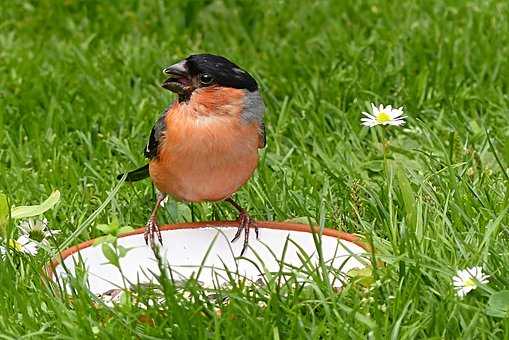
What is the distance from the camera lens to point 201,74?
12.5 feet

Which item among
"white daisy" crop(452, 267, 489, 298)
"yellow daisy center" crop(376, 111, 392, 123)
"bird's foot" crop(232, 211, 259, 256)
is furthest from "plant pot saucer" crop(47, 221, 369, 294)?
"yellow daisy center" crop(376, 111, 392, 123)

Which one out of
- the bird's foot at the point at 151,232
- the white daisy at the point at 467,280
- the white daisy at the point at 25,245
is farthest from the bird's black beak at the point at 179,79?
the white daisy at the point at 467,280

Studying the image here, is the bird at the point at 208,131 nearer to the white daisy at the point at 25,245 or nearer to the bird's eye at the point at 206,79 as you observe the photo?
the bird's eye at the point at 206,79

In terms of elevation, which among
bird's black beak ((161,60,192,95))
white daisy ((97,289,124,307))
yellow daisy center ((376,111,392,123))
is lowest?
white daisy ((97,289,124,307))

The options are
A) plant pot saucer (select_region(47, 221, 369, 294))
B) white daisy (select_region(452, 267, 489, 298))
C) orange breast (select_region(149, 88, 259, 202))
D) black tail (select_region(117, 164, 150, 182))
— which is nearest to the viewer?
white daisy (select_region(452, 267, 489, 298))

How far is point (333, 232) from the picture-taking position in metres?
3.78

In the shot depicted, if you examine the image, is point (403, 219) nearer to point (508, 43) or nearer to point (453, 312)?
point (453, 312)

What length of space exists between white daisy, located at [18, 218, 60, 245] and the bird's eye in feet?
2.35

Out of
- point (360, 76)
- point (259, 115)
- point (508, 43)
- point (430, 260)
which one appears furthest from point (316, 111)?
point (430, 260)

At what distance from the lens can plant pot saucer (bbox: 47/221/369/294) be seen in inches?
143

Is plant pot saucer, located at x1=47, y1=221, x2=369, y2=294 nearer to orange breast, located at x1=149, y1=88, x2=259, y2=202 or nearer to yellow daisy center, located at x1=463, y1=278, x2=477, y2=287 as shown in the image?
orange breast, located at x1=149, y1=88, x2=259, y2=202

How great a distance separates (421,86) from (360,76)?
31 cm

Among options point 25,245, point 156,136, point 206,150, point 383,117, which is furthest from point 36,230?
point 383,117

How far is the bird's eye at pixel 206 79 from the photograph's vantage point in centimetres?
380
